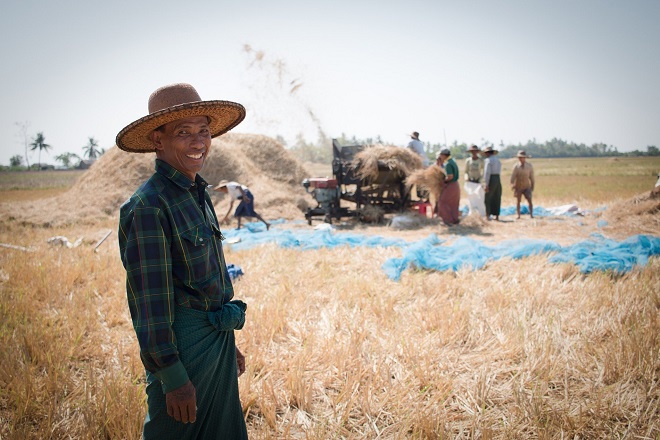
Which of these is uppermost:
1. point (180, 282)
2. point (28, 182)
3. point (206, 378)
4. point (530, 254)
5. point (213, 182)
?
point (28, 182)

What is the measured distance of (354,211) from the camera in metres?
10.0

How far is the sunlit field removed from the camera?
7.25ft

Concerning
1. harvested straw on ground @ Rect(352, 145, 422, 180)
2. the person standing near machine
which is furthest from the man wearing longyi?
the person standing near machine

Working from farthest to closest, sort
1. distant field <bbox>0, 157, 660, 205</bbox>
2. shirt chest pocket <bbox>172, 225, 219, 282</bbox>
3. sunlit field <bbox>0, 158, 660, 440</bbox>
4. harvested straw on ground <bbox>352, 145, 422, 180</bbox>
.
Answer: distant field <bbox>0, 157, 660, 205</bbox> → harvested straw on ground <bbox>352, 145, 422, 180</bbox> → sunlit field <bbox>0, 158, 660, 440</bbox> → shirt chest pocket <bbox>172, 225, 219, 282</bbox>

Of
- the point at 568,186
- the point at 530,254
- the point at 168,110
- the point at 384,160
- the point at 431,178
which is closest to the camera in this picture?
the point at 168,110

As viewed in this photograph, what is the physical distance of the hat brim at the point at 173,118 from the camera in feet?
4.59

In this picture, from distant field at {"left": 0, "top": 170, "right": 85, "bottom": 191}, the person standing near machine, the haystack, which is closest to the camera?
the person standing near machine

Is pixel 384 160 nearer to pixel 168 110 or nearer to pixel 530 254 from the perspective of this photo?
pixel 530 254

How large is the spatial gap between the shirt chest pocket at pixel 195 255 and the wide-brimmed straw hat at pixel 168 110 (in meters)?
0.46

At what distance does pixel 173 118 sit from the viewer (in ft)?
4.73

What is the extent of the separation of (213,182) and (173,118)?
42.5 ft

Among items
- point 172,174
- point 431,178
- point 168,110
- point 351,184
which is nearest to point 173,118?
point 168,110

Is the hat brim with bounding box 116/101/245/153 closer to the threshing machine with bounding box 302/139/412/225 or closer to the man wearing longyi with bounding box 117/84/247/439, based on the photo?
the man wearing longyi with bounding box 117/84/247/439

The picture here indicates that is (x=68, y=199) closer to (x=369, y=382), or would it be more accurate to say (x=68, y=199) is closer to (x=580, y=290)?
(x=369, y=382)
